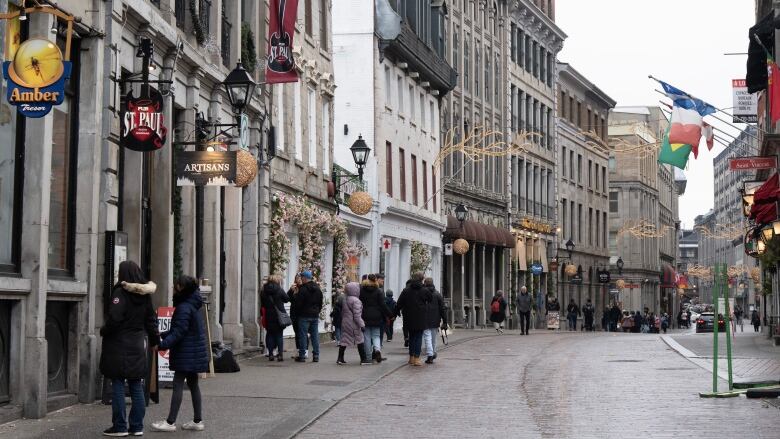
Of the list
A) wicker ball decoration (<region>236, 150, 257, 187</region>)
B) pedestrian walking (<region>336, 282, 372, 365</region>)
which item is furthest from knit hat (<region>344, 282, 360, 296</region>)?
wicker ball decoration (<region>236, 150, 257, 187</region>)

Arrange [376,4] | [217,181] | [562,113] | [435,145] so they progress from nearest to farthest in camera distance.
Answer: [217,181], [376,4], [435,145], [562,113]

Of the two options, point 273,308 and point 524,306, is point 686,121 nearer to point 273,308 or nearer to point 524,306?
point 524,306

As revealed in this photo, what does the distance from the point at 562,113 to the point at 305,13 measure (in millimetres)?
43648

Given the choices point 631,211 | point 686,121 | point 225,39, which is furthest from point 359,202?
point 631,211

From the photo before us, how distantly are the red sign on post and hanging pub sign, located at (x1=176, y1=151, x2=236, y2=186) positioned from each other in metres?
20.2

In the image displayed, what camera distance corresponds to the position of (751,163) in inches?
1449

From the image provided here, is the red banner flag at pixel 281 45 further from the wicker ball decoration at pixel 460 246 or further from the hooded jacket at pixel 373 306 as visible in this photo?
the wicker ball decoration at pixel 460 246

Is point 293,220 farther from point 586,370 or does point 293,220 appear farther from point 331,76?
point 586,370

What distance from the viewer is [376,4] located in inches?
1747

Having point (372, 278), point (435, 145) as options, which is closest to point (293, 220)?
point (372, 278)

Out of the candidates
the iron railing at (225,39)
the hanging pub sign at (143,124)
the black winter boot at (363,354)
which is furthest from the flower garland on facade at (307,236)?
the hanging pub sign at (143,124)

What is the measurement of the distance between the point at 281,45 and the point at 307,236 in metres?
6.70

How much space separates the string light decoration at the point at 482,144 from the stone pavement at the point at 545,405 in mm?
19581

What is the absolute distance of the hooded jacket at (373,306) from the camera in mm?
25812
